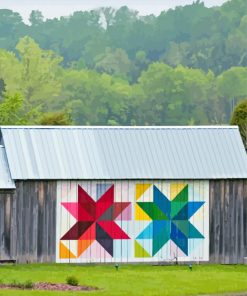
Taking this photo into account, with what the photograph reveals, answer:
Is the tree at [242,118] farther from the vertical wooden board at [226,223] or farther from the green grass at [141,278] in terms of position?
the green grass at [141,278]

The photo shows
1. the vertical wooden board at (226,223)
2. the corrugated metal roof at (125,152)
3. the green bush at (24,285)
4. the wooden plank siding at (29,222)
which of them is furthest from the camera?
the vertical wooden board at (226,223)

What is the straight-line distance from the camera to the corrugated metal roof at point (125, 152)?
138 feet

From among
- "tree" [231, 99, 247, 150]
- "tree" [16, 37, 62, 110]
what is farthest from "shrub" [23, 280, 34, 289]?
"tree" [16, 37, 62, 110]

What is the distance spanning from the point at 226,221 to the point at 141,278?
19.3ft

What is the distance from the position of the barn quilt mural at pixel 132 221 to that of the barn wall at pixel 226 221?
0.88 ft

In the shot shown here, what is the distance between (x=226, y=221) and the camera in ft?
141

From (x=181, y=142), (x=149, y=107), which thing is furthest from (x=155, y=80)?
(x=181, y=142)

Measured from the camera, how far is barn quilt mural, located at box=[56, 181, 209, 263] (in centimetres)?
4172

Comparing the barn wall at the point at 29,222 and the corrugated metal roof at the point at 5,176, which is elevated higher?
the corrugated metal roof at the point at 5,176

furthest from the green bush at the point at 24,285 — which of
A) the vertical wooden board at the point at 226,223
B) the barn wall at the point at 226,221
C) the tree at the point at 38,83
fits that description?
the tree at the point at 38,83

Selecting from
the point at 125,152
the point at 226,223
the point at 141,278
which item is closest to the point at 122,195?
the point at 125,152

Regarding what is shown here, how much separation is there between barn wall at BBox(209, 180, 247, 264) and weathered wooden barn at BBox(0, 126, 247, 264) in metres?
0.03

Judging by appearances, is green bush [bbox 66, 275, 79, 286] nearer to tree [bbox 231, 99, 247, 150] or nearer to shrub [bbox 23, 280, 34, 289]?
shrub [bbox 23, 280, 34, 289]

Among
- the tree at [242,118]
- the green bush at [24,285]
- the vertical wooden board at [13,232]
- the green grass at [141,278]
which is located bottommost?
the green grass at [141,278]
